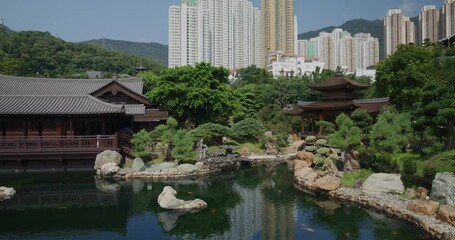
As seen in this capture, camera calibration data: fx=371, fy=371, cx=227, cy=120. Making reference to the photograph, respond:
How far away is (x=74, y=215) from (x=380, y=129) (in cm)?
1600

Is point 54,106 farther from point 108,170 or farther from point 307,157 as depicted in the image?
point 307,157

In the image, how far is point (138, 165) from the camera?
2384 cm

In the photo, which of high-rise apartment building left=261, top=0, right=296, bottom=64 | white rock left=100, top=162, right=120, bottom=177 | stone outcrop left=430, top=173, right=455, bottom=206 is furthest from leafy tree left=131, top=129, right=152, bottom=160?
high-rise apartment building left=261, top=0, right=296, bottom=64

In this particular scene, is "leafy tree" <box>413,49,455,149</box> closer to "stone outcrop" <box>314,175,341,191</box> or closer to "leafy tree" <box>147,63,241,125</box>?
"stone outcrop" <box>314,175,341,191</box>

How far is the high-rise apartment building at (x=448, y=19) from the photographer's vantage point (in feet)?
234

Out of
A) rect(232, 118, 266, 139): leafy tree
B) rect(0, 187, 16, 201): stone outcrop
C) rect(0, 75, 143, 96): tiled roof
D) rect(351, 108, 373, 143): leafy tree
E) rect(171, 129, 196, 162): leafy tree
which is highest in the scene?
rect(0, 75, 143, 96): tiled roof

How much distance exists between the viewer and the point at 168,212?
54.2 ft

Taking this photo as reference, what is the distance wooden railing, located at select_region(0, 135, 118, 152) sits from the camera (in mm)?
23562

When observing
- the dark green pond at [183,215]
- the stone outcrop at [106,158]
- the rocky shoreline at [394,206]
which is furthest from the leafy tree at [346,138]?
the stone outcrop at [106,158]

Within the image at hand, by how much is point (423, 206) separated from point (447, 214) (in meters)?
1.27

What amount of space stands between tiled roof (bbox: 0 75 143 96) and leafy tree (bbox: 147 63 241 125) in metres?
3.16

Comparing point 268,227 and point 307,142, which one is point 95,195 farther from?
point 307,142

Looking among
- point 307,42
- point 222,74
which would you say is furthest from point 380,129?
point 307,42

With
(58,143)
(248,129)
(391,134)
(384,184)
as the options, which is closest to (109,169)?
(58,143)
